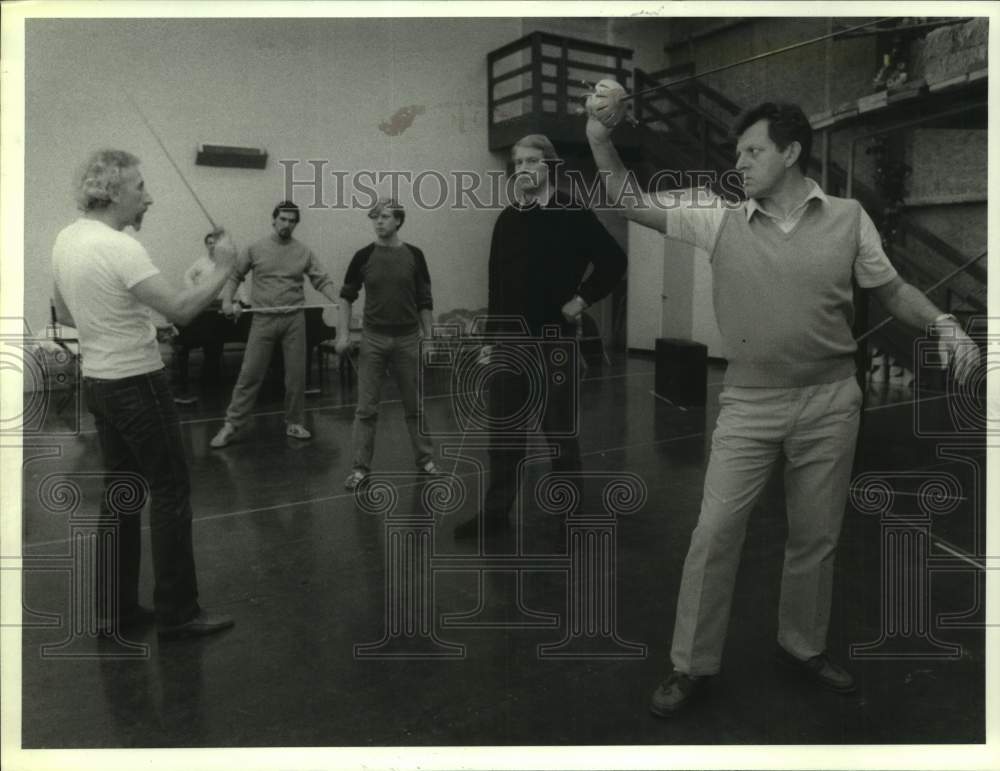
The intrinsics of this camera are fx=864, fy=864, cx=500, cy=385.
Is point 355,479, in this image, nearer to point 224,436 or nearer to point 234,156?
point 224,436

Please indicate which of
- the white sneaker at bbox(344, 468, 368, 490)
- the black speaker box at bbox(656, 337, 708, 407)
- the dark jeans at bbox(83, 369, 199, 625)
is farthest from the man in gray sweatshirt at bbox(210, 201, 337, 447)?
the black speaker box at bbox(656, 337, 708, 407)

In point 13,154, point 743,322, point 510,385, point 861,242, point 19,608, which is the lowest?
point 19,608

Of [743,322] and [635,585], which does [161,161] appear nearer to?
[635,585]

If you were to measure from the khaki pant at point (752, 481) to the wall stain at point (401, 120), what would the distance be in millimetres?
1662

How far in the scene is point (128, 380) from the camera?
261 centimetres

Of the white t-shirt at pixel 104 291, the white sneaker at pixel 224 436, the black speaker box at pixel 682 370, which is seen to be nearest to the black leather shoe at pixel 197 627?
the white t-shirt at pixel 104 291

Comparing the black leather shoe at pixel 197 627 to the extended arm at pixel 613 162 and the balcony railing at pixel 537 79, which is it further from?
the balcony railing at pixel 537 79

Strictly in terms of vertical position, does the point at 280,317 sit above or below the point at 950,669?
above

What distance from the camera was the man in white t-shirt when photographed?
2.51 meters

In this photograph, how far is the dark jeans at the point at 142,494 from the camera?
263cm

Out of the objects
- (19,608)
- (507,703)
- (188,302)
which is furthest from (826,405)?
(19,608)

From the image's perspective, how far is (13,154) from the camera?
2508mm

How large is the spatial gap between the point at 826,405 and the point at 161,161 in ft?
17.6

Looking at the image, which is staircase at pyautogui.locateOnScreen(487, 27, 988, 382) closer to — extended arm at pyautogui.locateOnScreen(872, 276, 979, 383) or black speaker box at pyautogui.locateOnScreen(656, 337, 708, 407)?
extended arm at pyautogui.locateOnScreen(872, 276, 979, 383)
